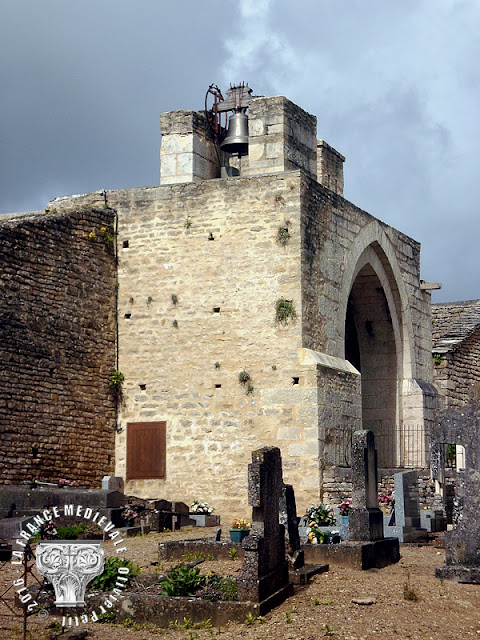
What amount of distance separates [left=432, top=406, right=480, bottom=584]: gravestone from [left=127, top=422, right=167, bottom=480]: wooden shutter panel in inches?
268

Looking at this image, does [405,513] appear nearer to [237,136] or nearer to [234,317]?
[234,317]

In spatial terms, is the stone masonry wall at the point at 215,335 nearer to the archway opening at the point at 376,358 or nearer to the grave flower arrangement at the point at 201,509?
the grave flower arrangement at the point at 201,509

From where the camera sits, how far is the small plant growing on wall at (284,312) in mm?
15992

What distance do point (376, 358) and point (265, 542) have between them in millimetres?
11480

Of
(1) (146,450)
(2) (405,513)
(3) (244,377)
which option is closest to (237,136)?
(3) (244,377)

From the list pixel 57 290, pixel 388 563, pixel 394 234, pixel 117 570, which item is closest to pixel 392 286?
pixel 394 234

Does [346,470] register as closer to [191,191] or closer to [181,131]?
[191,191]

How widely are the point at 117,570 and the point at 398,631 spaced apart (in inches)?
110

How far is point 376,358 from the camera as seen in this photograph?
801 inches

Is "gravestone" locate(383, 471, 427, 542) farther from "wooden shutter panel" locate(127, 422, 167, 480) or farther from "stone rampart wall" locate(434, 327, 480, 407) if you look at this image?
"stone rampart wall" locate(434, 327, 480, 407)

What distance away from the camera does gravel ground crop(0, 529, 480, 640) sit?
8.05 metres

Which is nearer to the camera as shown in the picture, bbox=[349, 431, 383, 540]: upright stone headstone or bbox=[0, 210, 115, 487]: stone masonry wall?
bbox=[349, 431, 383, 540]: upright stone headstone

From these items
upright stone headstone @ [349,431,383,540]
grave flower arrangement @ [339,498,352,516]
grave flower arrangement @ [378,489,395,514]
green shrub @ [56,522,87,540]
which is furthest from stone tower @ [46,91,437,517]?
green shrub @ [56,522,87,540]

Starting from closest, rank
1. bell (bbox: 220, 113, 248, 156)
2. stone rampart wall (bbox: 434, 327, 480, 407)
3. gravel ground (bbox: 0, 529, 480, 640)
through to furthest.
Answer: gravel ground (bbox: 0, 529, 480, 640)
bell (bbox: 220, 113, 248, 156)
stone rampart wall (bbox: 434, 327, 480, 407)
